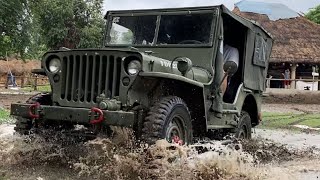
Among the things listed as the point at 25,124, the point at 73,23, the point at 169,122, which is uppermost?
the point at 73,23

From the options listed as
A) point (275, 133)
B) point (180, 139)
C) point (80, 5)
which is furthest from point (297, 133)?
point (80, 5)

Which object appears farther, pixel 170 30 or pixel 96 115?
pixel 170 30

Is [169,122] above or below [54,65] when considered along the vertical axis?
below

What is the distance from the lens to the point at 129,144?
552 centimetres

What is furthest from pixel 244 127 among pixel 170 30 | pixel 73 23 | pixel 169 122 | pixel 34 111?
pixel 73 23

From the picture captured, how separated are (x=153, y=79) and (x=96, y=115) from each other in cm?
79

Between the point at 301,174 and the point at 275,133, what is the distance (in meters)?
6.70

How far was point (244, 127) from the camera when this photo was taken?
29.2 ft

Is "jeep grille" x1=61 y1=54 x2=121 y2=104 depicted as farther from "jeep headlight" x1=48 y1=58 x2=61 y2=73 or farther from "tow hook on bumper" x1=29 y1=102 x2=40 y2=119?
"tow hook on bumper" x1=29 y1=102 x2=40 y2=119

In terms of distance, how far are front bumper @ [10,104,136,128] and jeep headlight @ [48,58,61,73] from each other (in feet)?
1.51

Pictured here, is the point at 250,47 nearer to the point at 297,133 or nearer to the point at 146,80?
the point at 146,80

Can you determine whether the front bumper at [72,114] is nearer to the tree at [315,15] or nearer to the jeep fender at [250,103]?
the jeep fender at [250,103]

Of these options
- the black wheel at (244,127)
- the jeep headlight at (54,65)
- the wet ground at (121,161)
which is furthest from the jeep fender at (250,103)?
the jeep headlight at (54,65)

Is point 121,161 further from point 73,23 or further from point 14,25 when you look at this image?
point 73,23
